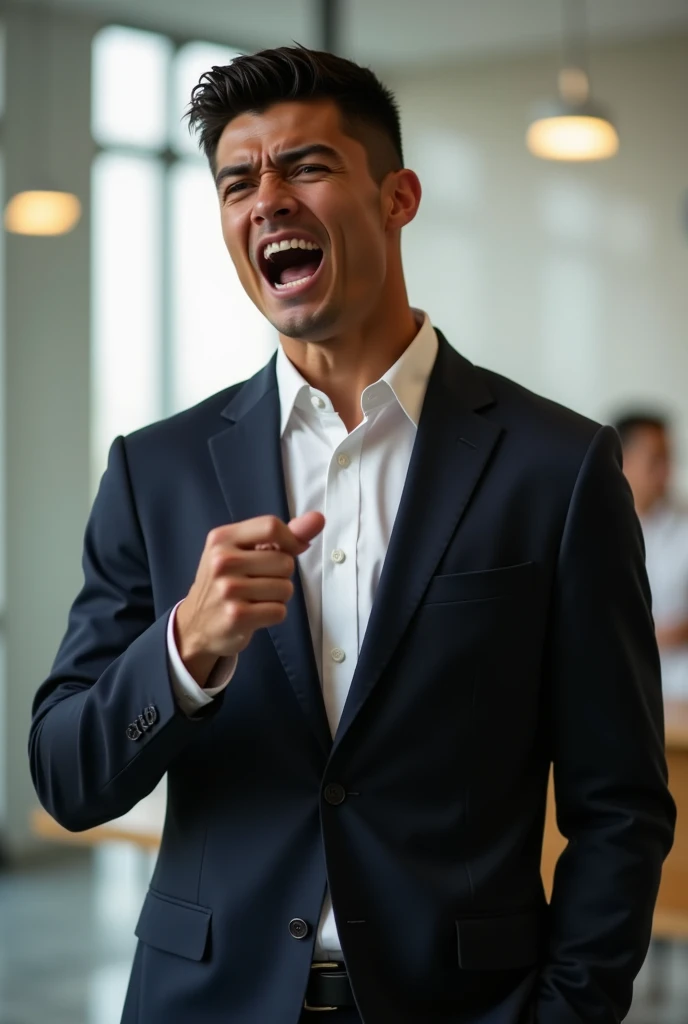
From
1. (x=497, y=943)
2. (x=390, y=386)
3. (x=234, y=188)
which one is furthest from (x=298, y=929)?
(x=234, y=188)

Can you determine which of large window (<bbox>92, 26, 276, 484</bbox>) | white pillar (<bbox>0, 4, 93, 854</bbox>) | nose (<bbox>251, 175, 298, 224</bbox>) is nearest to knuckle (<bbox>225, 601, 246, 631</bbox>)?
nose (<bbox>251, 175, 298, 224</bbox>)

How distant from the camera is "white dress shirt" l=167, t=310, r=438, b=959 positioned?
1.53 m

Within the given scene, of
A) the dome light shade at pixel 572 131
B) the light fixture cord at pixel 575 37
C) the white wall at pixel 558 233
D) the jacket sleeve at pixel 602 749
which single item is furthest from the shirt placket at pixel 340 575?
the light fixture cord at pixel 575 37

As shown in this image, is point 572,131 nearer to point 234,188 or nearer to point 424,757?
point 234,188

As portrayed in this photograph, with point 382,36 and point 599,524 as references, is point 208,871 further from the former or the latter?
point 382,36

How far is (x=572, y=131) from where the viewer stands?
542cm

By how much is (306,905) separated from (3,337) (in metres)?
5.60

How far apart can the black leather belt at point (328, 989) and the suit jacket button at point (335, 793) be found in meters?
0.18

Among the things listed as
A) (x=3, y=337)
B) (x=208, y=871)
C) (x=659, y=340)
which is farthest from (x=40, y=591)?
(x=208, y=871)

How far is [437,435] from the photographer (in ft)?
5.29

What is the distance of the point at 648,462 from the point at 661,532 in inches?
11.2

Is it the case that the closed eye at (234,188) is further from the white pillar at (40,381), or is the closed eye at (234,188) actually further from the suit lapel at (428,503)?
the white pillar at (40,381)

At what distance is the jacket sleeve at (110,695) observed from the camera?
4.76 feet

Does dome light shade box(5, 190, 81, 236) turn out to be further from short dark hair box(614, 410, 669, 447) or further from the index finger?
the index finger
